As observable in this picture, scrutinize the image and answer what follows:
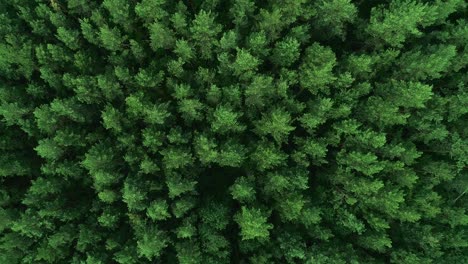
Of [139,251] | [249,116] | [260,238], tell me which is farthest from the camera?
[249,116]

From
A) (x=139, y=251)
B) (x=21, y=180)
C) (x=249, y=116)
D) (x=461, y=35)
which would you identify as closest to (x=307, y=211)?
(x=249, y=116)

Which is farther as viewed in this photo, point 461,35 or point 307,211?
point 461,35

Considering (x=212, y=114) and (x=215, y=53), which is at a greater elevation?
(x=215, y=53)

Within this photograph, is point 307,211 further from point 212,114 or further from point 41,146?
point 41,146

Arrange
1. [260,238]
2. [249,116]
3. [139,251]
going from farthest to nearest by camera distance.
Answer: [249,116]
[260,238]
[139,251]

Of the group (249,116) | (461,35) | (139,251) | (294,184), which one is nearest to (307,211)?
(294,184)

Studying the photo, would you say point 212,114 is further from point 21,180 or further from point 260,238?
point 21,180

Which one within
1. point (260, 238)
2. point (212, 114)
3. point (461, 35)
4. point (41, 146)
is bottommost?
point (260, 238)
